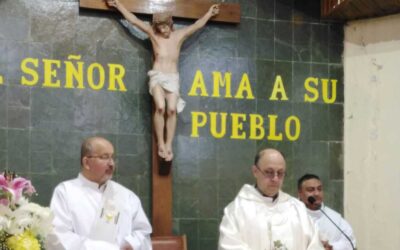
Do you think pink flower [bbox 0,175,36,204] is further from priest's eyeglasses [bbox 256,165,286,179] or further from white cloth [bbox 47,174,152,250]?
priest's eyeglasses [bbox 256,165,286,179]

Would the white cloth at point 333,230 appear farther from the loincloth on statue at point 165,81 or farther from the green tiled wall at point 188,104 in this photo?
the loincloth on statue at point 165,81

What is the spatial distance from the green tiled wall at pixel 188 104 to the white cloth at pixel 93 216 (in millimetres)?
1348

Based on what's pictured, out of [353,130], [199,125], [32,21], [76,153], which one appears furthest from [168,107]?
[353,130]

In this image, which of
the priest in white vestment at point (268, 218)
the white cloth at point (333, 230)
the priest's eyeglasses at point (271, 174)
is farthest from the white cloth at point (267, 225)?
the white cloth at point (333, 230)

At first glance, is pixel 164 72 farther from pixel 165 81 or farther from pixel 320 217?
pixel 320 217

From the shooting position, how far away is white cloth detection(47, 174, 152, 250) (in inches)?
177

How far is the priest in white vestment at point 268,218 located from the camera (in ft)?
14.7

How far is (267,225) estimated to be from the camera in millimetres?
4559

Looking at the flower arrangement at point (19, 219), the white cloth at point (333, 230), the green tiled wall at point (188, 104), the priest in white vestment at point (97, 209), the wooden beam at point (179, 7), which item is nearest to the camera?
the flower arrangement at point (19, 219)

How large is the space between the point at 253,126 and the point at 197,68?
2.74 feet

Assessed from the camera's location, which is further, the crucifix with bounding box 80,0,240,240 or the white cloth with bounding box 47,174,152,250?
the crucifix with bounding box 80,0,240,240

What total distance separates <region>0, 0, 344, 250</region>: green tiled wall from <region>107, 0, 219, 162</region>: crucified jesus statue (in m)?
0.28

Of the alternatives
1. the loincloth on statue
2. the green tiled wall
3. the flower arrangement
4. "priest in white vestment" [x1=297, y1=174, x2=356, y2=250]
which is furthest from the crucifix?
the flower arrangement

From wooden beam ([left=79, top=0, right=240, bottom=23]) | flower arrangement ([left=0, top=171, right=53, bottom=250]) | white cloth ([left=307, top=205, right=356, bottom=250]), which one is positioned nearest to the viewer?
flower arrangement ([left=0, top=171, right=53, bottom=250])
